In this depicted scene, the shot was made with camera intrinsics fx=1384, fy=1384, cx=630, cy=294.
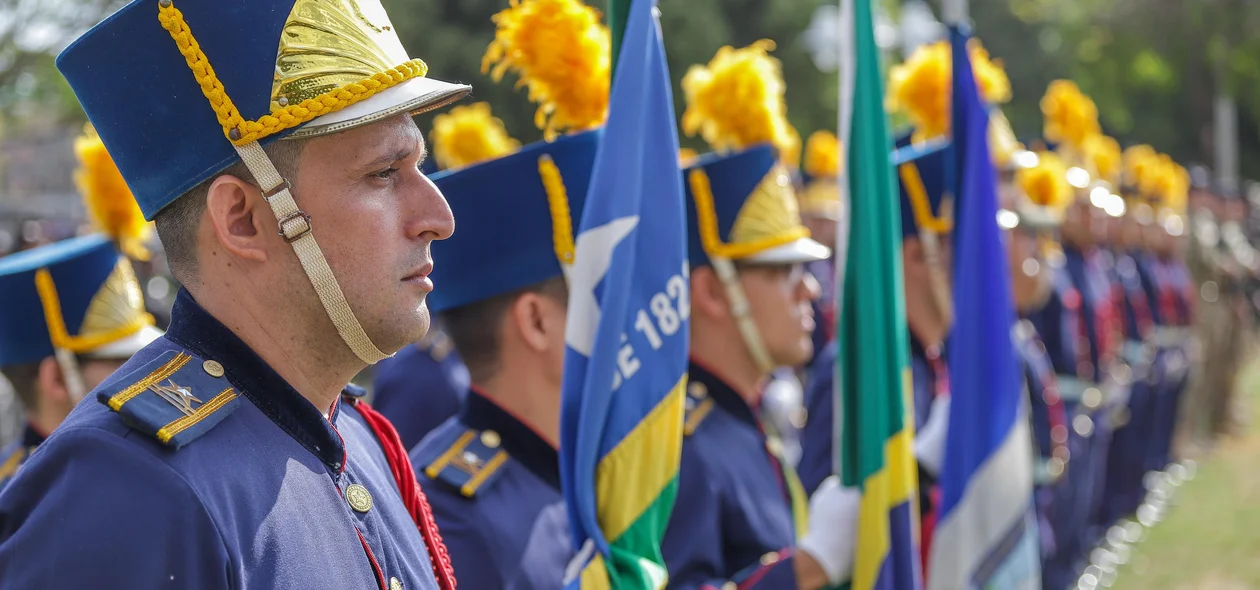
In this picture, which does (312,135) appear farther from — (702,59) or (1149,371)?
(702,59)

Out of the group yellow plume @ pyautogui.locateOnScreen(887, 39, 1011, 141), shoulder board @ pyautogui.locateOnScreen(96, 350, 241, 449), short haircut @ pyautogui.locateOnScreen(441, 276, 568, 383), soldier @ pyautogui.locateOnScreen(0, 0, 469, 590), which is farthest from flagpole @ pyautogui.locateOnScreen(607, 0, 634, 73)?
yellow plume @ pyautogui.locateOnScreen(887, 39, 1011, 141)

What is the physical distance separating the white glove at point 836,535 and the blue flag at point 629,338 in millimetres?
941

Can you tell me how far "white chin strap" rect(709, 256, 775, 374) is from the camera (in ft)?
13.1

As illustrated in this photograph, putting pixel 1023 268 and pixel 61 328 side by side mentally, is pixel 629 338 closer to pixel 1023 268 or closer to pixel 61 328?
pixel 61 328

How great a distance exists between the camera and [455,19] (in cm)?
1609

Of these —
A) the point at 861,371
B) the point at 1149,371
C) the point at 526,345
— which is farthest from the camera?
the point at 1149,371

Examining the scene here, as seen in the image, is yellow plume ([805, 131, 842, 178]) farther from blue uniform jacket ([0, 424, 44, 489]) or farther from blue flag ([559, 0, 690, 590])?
blue flag ([559, 0, 690, 590])

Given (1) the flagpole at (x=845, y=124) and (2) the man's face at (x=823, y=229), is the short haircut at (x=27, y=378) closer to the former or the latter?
(1) the flagpole at (x=845, y=124)

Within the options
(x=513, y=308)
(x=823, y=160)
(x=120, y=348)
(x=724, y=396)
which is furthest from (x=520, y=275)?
(x=823, y=160)

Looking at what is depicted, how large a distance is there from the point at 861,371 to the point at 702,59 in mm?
13164

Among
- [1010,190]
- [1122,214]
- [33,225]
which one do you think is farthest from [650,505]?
[1122,214]

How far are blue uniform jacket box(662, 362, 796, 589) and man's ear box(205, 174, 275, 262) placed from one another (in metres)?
1.75

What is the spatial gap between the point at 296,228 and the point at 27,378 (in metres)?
2.61

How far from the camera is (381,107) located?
184 centimetres
